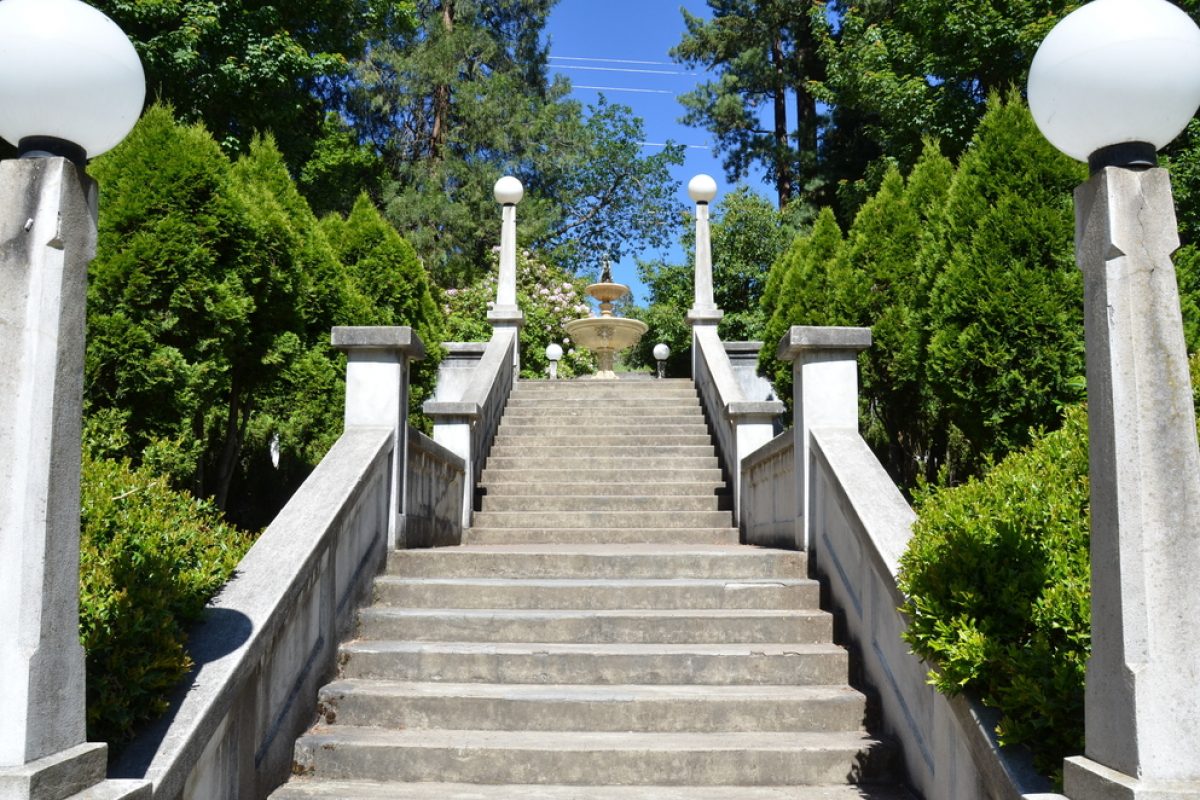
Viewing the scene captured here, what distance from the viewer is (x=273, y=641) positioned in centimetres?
368

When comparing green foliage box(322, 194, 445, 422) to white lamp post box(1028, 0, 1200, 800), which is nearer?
white lamp post box(1028, 0, 1200, 800)

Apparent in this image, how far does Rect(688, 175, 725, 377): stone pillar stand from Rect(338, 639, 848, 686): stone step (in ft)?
22.9

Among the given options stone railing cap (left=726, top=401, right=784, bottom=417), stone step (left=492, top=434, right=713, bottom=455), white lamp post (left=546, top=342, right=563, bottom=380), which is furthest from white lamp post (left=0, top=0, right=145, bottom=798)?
white lamp post (left=546, top=342, right=563, bottom=380)

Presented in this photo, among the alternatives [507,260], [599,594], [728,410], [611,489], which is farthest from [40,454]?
[507,260]

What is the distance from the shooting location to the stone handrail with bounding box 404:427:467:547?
5.94m

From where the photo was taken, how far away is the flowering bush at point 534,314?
17109 millimetres

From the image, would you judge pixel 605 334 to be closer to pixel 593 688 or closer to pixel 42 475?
pixel 593 688

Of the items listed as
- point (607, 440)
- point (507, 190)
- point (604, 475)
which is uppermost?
point (507, 190)

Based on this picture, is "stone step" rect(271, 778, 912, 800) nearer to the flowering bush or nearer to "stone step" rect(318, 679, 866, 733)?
"stone step" rect(318, 679, 866, 733)

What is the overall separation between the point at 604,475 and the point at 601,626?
3960 millimetres

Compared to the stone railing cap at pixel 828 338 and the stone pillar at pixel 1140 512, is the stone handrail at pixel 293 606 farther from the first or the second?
the stone pillar at pixel 1140 512

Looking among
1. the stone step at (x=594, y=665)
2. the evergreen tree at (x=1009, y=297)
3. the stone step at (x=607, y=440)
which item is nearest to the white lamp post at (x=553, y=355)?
the stone step at (x=607, y=440)

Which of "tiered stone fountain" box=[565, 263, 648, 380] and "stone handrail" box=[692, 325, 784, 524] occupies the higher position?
"tiered stone fountain" box=[565, 263, 648, 380]

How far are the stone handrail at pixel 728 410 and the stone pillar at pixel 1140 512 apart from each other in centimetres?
509
